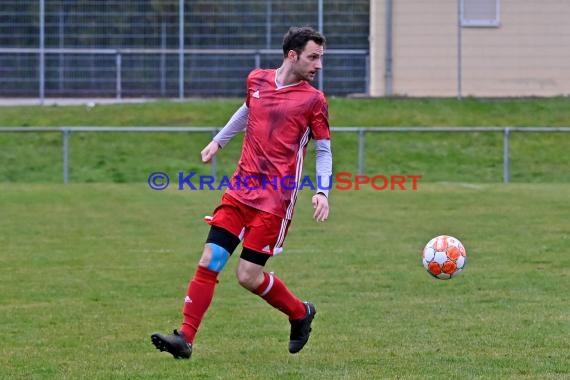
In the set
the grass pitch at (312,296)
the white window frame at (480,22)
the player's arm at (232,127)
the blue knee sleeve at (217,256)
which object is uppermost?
the white window frame at (480,22)

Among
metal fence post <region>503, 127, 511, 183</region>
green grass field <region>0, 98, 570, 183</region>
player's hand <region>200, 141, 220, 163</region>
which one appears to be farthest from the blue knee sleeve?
metal fence post <region>503, 127, 511, 183</region>

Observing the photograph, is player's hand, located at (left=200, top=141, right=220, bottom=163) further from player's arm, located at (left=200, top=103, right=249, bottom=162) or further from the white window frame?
the white window frame

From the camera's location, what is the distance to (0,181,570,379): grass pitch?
6.53 metres

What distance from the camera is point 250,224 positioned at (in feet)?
21.8

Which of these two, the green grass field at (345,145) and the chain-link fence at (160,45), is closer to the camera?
the green grass field at (345,145)

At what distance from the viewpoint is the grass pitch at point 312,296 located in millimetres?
6527

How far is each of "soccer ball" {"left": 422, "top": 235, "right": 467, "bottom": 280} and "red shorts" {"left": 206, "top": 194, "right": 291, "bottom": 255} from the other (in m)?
1.76

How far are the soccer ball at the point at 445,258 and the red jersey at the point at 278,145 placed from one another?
5.58 feet

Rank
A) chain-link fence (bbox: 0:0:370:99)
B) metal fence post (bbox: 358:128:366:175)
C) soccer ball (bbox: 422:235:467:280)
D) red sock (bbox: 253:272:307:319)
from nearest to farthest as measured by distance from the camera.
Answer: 1. red sock (bbox: 253:272:307:319)
2. soccer ball (bbox: 422:235:467:280)
3. metal fence post (bbox: 358:128:366:175)
4. chain-link fence (bbox: 0:0:370:99)

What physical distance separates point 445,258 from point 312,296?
1.57m

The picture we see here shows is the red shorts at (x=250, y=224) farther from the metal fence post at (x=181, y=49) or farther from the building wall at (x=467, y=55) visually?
the metal fence post at (x=181, y=49)

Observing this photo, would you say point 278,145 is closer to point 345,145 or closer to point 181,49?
point 345,145

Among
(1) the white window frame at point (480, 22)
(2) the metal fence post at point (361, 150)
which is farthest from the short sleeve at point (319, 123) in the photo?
(1) the white window frame at point (480, 22)

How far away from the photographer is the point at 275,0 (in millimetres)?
27797
